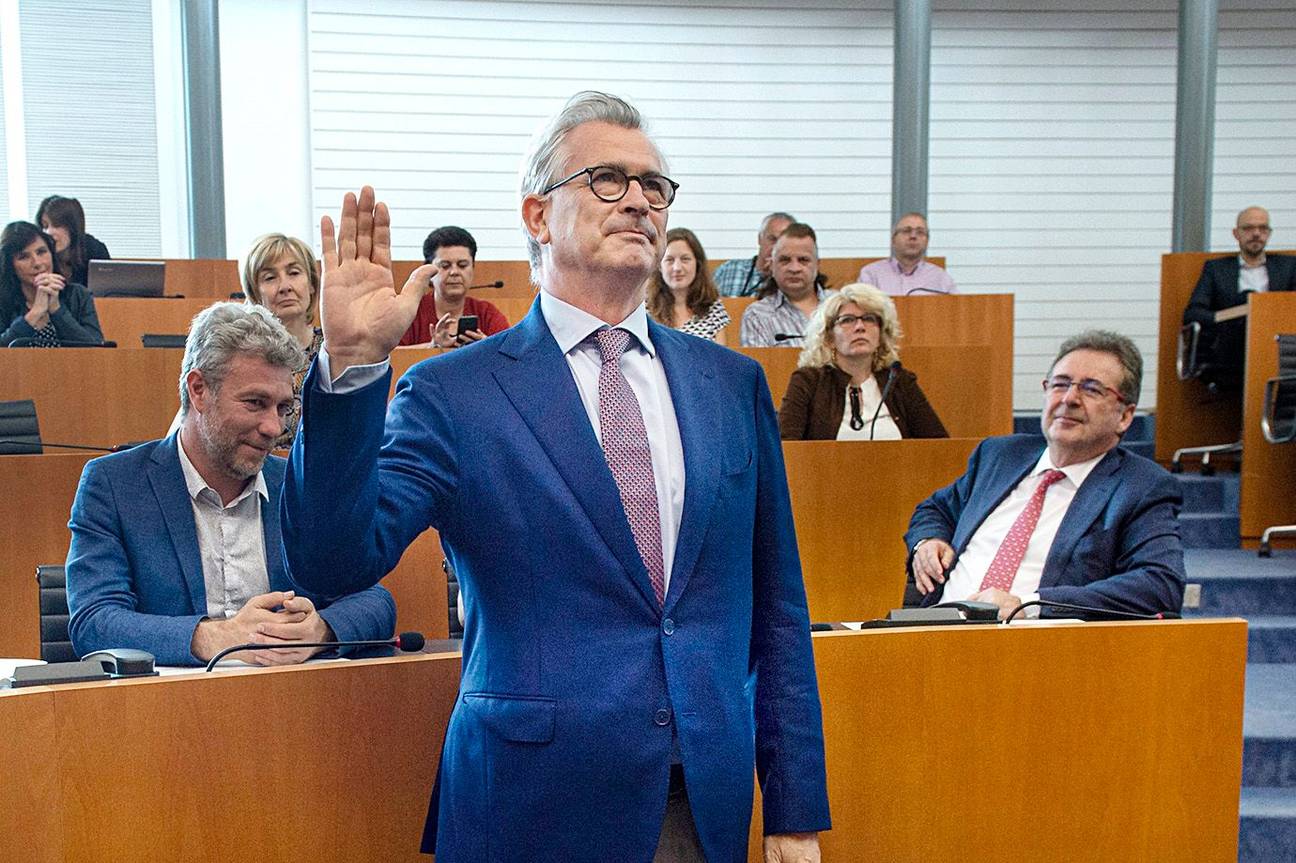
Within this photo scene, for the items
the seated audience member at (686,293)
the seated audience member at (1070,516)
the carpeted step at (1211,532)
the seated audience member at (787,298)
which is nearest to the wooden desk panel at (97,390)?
the seated audience member at (686,293)

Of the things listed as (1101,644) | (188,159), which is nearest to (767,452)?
(1101,644)

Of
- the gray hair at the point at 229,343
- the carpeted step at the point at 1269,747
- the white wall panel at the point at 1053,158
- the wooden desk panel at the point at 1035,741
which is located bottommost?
the carpeted step at the point at 1269,747

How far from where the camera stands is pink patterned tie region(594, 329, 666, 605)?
1363mm

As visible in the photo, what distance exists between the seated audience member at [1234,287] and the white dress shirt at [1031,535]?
347 centimetres

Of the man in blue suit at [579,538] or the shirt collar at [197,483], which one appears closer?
the man in blue suit at [579,538]

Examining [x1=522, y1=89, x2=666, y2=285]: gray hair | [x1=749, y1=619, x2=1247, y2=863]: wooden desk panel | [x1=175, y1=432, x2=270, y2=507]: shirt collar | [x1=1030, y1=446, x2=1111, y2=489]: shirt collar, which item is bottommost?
[x1=749, y1=619, x2=1247, y2=863]: wooden desk panel

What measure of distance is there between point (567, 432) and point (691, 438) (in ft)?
0.44

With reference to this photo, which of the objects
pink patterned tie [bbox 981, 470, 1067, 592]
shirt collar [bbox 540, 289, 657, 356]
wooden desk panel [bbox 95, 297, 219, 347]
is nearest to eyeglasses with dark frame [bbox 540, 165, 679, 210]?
shirt collar [bbox 540, 289, 657, 356]

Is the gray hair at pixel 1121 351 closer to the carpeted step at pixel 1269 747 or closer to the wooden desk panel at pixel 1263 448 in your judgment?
the carpeted step at pixel 1269 747

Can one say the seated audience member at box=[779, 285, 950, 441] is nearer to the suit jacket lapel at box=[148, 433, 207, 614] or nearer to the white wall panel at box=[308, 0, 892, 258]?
the suit jacket lapel at box=[148, 433, 207, 614]

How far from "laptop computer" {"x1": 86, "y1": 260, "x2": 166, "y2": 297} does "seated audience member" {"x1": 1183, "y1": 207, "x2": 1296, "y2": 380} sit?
4.67 metres

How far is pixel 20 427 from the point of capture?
3541 mm

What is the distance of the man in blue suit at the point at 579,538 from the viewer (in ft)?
4.10

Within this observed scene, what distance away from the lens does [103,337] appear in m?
5.33
